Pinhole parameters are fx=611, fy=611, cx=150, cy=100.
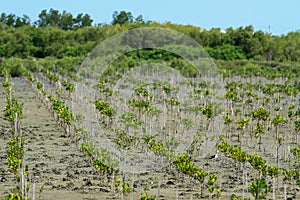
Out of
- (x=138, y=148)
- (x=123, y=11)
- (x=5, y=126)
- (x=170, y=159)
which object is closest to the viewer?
(x=170, y=159)

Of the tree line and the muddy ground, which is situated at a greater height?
the tree line

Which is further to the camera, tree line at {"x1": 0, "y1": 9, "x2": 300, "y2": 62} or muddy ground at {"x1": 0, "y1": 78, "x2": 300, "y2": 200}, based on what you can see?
tree line at {"x1": 0, "y1": 9, "x2": 300, "y2": 62}

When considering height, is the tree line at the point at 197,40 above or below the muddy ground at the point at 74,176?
above

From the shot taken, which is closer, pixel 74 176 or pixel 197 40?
pixel 74 176

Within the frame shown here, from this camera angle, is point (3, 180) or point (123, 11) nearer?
point (3, 180)

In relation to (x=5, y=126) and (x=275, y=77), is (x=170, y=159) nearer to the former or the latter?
(x=5, y=126)

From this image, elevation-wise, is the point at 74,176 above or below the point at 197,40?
below

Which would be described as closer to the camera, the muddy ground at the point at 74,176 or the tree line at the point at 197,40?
the muddy ground at the point at 74,176

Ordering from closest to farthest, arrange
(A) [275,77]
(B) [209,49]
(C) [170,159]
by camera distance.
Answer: (C) [170,159], (A) [275,77], (B) [209,49]

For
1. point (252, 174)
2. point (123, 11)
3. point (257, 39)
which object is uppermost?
point (123, 11)

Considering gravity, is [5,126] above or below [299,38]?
below

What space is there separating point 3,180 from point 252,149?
821 centimetres

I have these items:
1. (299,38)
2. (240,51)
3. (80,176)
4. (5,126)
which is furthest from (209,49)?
(80,176)

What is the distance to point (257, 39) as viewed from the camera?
187 feet
